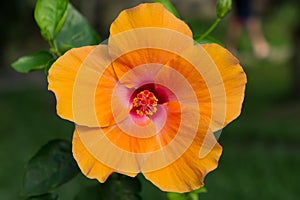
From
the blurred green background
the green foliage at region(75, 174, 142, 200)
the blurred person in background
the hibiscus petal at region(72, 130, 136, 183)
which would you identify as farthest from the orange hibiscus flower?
the blurred person in background

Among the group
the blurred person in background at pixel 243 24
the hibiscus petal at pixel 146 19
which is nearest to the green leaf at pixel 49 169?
the hibiscus petal at pixel 146 19

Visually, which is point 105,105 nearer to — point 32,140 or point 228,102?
point 228,102

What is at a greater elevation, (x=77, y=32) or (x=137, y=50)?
(x=137, y=50)

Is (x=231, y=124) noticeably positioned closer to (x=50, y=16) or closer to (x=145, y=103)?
(x=50, y=16)

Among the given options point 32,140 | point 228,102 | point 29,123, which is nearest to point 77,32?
point 228,102

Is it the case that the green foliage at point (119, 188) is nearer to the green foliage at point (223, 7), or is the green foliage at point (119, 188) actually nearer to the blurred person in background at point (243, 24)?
the green foliage at point (223, 7)

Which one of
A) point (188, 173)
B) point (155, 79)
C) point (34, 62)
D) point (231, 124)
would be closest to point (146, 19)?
point (155, 79)

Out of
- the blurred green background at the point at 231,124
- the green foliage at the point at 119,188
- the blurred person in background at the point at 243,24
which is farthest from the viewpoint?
the blurred person in background at the point at 243,24
